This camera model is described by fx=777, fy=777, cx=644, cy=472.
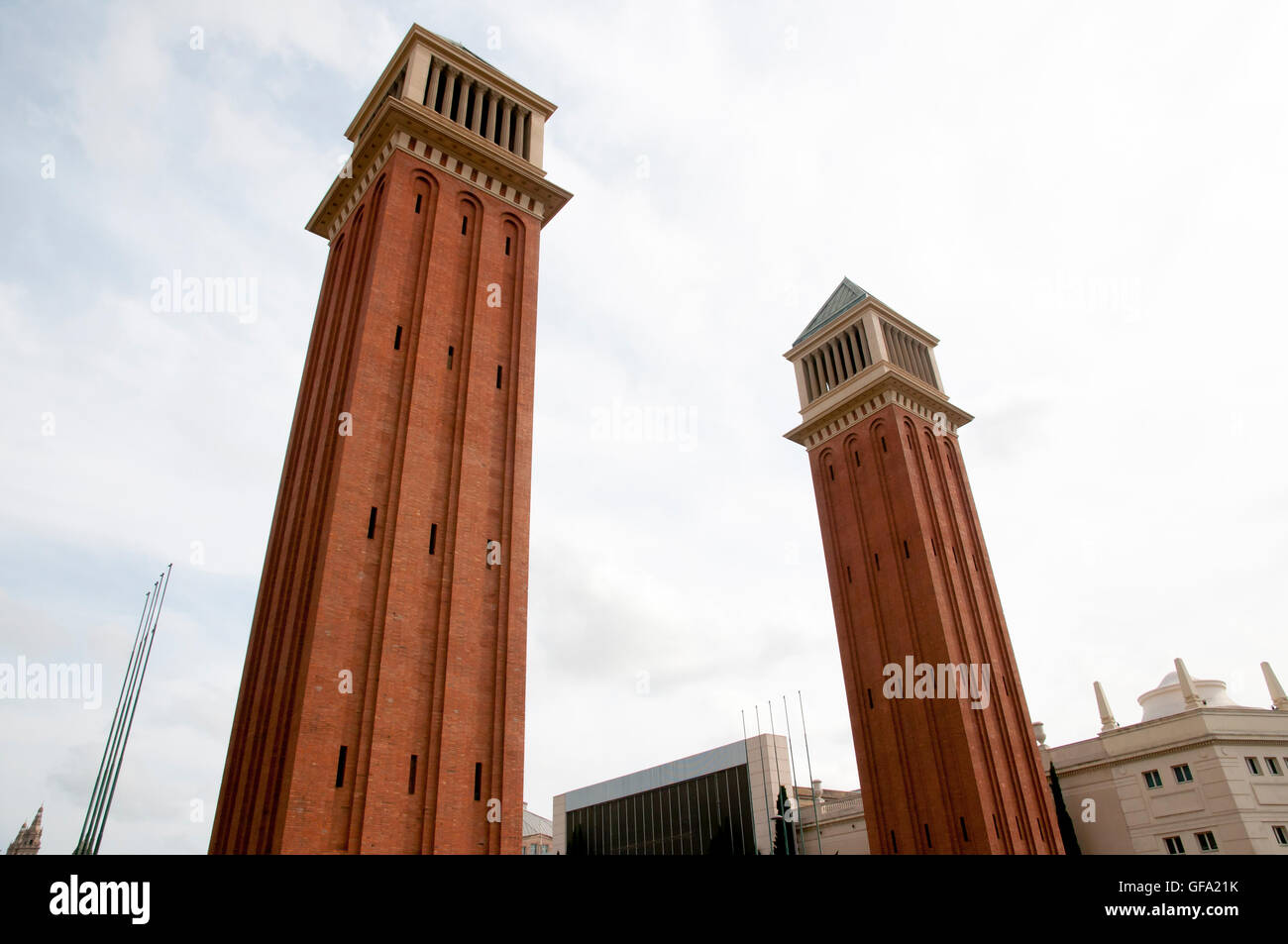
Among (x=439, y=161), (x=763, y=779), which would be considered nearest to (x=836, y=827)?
(x=763, y=779)

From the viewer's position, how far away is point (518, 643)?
21.2 meters

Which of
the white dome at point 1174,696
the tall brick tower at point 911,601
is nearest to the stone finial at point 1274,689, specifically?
the white dome at point 1174,696

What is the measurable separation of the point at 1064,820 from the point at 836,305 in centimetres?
3426

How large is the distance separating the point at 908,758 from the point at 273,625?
28.0m

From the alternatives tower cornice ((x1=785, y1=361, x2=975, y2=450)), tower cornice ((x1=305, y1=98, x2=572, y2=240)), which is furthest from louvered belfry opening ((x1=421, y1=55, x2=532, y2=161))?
tower cornice ((x1=785, y1=361, x2=975, y2=450))

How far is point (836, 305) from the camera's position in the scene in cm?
5044

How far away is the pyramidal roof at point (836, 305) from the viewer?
48281 mm

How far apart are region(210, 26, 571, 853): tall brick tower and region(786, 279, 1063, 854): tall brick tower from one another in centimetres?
2224

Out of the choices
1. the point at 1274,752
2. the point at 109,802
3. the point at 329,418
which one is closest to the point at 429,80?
the point at 329,418

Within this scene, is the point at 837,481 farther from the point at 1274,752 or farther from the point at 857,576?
the point at 1274,752

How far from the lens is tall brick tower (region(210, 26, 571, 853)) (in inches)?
703

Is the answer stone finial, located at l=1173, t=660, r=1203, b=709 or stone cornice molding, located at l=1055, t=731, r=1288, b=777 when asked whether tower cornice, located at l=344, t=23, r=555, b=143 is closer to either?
stone cornice molding, located at l=1055, t=731, r=1288, b=777

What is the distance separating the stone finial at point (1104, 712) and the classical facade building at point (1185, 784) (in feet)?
22.3

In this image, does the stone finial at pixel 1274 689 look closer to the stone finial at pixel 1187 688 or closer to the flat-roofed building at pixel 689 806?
the stone finial at pixel 1187 688
